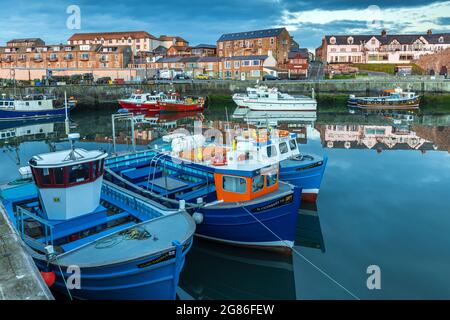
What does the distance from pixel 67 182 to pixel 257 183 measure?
478 centimetres

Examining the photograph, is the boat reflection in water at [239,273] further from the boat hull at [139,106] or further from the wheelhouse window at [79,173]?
the boat hull at [139,106]

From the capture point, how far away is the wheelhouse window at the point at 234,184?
427 inches

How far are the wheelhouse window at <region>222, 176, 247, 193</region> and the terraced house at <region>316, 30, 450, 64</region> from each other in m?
71.3

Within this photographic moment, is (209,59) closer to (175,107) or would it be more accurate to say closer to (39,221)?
(175,107)

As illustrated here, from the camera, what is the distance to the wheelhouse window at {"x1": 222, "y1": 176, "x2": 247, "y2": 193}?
35.6 feet

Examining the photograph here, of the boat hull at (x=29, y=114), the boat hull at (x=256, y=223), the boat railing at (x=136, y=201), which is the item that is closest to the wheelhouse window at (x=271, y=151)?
the boat hull at (x=256, y=223)

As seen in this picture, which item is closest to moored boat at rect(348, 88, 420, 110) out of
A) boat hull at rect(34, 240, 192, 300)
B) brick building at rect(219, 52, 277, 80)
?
brick building at rect(219, 52, 277, 80)

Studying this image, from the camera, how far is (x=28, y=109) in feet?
131

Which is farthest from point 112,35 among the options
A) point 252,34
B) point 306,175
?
point 306,175

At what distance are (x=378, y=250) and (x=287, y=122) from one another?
91.2ft

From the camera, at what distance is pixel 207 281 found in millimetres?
9734

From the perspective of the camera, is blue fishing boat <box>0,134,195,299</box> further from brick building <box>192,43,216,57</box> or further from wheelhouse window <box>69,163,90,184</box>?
brick building <box>192,43,216,57</box>

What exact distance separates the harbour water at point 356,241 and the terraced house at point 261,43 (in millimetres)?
51060
